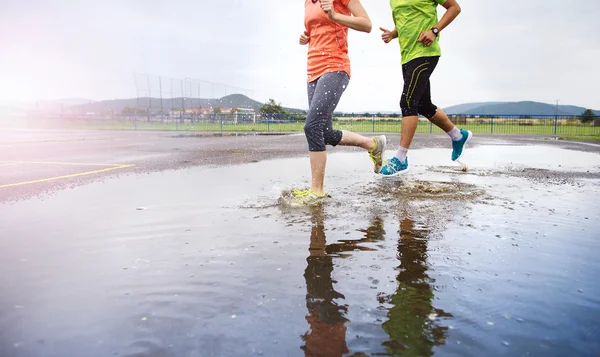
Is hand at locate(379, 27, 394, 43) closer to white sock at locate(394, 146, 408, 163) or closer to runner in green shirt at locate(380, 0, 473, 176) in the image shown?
runner in green shirt at locate(380, 0, 473, 176)

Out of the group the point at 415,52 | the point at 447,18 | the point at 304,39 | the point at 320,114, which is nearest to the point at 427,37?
the point at 415,52

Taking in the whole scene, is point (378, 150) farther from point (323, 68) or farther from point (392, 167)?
point (323, 68)

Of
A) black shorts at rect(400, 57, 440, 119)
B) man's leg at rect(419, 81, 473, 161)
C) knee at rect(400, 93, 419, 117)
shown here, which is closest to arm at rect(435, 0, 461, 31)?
black shorts at rect(400, 57, 440, 119)

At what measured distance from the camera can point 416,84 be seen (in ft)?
16.9

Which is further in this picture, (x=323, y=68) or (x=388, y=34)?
(x=388, y=34)

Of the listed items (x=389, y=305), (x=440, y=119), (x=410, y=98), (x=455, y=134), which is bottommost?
(x=389, y=305)

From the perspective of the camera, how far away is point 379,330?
5.11ft

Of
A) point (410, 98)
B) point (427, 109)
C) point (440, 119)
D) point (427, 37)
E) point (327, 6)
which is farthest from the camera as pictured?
point (440, 119)

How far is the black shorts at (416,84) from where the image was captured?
16.8 feet

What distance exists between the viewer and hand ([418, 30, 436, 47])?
196 inches

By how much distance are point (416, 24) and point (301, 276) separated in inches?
153

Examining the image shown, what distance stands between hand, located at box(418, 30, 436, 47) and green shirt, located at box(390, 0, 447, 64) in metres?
0.07

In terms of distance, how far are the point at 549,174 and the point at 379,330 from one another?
5431mm

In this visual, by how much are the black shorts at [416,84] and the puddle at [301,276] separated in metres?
1.38
